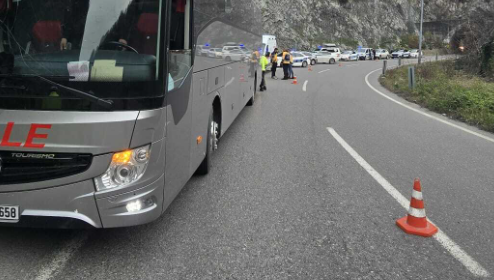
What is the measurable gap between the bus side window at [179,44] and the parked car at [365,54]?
182ft

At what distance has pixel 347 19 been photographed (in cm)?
7281

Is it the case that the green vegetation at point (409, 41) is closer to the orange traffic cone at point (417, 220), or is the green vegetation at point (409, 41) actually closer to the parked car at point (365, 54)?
the parked car at point (365, 54)

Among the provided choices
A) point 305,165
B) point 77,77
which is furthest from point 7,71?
point 305,165

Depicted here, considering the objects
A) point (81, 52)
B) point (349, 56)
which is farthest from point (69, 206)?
point (349, 56)

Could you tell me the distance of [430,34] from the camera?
3280 inches

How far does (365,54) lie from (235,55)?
53.1m

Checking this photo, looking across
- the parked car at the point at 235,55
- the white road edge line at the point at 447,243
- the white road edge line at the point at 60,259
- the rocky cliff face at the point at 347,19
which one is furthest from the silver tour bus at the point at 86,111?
the rocky cliff face at the point at 347,19

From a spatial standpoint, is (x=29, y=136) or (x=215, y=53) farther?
(x=215, y=53)

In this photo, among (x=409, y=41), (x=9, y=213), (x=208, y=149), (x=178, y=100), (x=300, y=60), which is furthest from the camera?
(x=409, y=41)

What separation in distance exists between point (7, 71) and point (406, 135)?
7.71 metres

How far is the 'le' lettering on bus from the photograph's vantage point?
3.12m

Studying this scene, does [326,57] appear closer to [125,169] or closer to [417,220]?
[417,220]

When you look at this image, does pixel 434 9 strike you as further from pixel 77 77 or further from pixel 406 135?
Answer: pixel 77 77

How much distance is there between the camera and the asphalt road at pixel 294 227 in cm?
340
